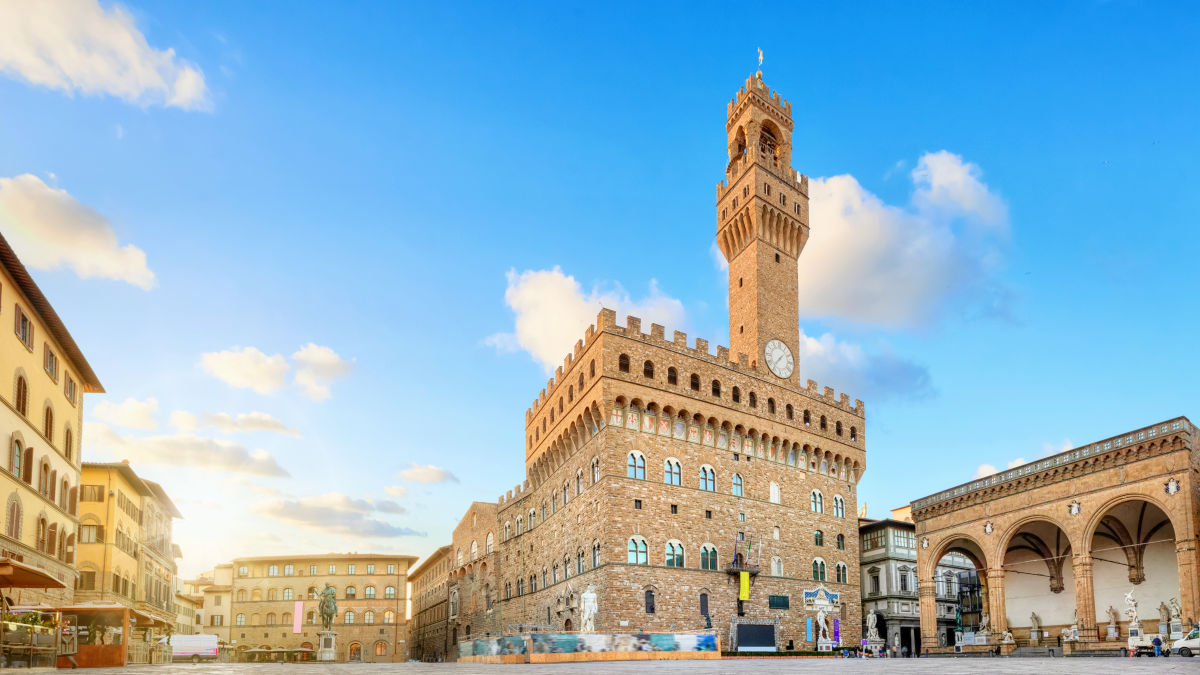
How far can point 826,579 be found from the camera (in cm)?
5219

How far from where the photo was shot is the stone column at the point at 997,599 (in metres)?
43.5

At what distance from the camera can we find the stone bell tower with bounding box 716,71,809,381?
177 feet

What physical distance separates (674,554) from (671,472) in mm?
4206

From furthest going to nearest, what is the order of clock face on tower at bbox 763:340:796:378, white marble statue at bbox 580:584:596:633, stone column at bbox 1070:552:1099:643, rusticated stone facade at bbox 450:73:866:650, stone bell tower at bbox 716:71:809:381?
1. stone bell tower at bbox 716:71:809:381
2. clock face on tower at bbox 763:340:796:378
3. rusticated stone facade at bbox 450:73:866:650
4. white marble statue at bbox 580:584:596:633
5. stone column at bbox 1070:552:1099:643

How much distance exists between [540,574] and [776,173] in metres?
29.4

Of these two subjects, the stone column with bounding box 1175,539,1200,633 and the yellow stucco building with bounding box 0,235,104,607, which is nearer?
the yellow stucco building with bounding box 0,235,104,607

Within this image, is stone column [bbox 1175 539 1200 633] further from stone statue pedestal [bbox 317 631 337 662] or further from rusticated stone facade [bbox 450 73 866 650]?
stone statue pedestal [bbox 317 631 337 662]

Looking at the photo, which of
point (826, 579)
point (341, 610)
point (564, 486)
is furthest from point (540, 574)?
point (341, 610)

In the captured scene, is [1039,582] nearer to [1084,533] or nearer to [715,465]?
[1084,533]

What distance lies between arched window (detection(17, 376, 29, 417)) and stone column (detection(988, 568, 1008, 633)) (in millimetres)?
42607

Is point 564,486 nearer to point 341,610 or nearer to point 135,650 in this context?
point 135,650

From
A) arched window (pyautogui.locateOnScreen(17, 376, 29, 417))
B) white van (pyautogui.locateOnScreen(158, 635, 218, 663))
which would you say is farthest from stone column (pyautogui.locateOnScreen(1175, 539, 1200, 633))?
white van (pyautogui.locateOnScreen(158, 635, 218, 663))

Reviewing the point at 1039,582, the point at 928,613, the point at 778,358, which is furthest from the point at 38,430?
the point at 1039,582

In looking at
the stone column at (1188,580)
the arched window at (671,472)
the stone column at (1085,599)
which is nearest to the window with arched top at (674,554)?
the arched window at (671,472)
